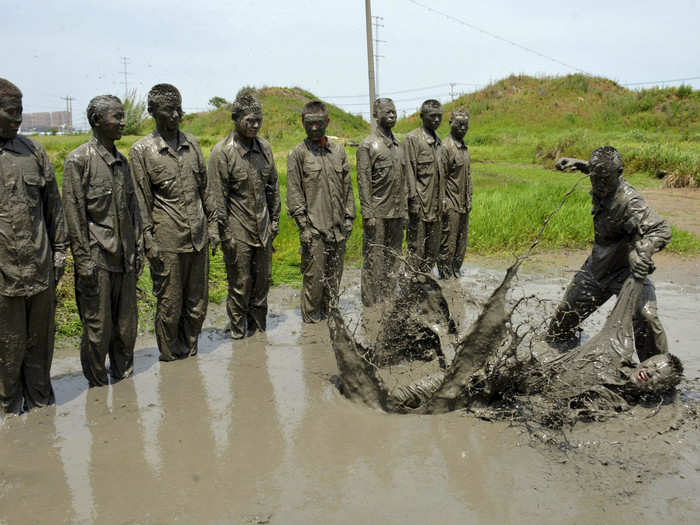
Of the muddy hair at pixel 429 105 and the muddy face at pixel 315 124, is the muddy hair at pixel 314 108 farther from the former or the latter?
the muddy hair at pixel 429 105

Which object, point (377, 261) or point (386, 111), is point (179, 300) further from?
point (386, 111)

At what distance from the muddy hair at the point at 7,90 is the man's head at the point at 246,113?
77.6 inches

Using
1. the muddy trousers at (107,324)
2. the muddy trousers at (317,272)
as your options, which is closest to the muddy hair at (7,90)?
the muddy trousers at (107,324)

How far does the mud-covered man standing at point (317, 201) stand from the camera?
6309 mm

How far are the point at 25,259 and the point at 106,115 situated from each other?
123 centimetres

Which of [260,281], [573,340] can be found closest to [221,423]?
[260,281]

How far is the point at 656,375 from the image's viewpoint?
164 inches

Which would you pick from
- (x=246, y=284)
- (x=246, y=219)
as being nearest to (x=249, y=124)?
(x=246, y=219)

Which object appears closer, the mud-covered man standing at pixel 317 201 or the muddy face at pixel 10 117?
the muddy face at pixel 10 117

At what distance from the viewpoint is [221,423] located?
4199 millimetres

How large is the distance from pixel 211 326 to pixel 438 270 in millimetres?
3291

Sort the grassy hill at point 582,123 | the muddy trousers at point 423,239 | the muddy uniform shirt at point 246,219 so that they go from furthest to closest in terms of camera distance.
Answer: the grassy hill at point 582,123 → the muddy trousers at point 423,239 → the muddy uniform shirt at point 246,219

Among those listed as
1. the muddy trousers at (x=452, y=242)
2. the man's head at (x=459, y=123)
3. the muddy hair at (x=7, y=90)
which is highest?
the man's head at (x=459, y=123)

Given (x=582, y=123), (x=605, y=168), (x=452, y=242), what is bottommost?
(x=452, y=242)
